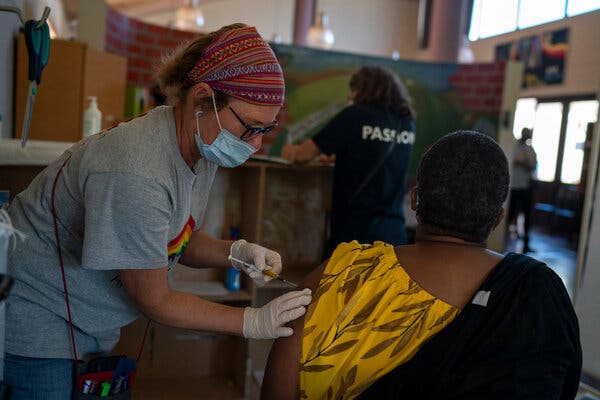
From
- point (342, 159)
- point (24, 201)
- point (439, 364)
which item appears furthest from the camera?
point (342, 159)

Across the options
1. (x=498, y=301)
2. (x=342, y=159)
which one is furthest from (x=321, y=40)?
(x=498, y=301)

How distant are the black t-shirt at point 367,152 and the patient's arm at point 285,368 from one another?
4.23ft

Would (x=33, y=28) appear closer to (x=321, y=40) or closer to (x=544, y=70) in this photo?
(x=321, y=40)

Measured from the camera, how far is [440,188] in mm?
1135

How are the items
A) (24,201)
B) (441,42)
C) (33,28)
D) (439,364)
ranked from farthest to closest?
(441,42) → (33,28) → (24,201) → (439,364)

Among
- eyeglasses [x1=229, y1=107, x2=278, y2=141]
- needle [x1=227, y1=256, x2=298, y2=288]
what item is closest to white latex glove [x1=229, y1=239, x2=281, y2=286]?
needle [x1=227, y1=256, x2=298, y2=288]

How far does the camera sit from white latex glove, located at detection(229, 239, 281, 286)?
1.44m

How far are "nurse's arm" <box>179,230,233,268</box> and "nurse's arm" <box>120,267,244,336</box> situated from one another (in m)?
0.35

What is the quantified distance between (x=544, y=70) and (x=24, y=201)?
8633mm

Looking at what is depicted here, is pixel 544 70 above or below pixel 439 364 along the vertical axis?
above

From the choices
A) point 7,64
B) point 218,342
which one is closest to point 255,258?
point 218,342

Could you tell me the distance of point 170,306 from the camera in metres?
1.09

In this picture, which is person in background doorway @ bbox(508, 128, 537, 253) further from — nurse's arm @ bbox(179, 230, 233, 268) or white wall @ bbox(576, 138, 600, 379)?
nurse's arm @ bbox(179, 230, 233, 268)

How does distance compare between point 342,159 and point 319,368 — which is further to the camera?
point 342,159
